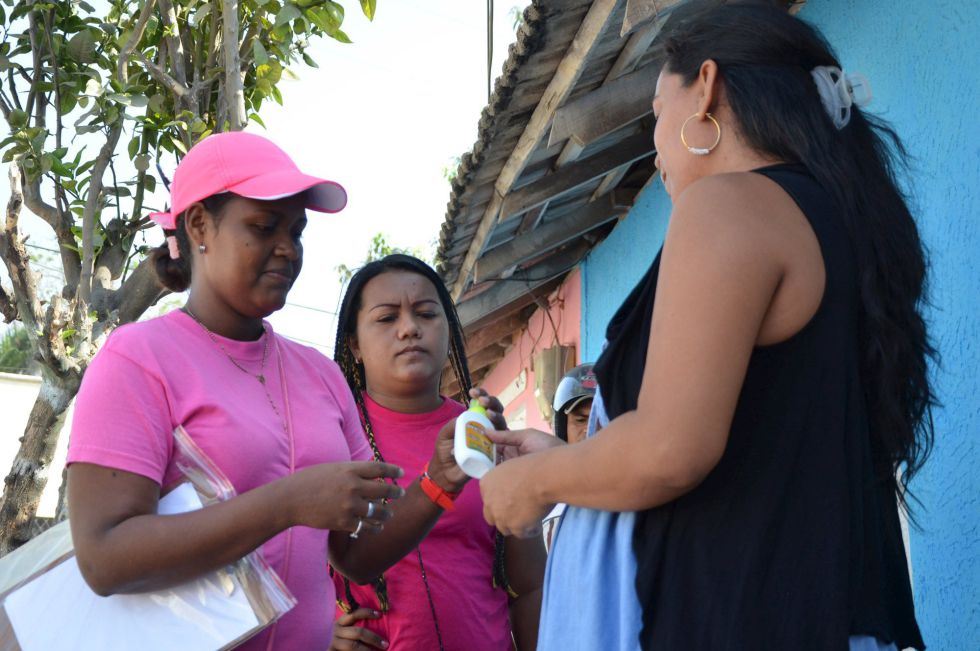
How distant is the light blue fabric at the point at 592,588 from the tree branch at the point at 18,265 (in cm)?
391

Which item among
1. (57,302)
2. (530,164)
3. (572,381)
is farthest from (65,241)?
(572,381)

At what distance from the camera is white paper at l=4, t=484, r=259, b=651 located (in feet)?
5.93

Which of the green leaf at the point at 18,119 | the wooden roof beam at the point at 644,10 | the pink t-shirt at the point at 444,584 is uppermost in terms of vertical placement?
the wooden roof beam at the point at 644,10

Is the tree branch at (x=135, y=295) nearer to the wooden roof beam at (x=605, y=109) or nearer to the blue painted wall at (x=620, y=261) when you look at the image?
the wooden roof beam at (x=605, y=109)

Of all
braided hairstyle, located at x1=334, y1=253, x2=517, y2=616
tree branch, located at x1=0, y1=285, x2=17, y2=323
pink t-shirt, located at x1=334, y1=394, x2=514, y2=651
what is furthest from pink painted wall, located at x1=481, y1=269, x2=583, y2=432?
pink t-shirt, located at x1=334, y1=394, x2=514, y2=651

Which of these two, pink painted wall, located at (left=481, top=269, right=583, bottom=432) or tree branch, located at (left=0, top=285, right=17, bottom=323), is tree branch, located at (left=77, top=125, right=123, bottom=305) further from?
pink painted wall, located at (left=481, top=269, right=583, bottom=432)

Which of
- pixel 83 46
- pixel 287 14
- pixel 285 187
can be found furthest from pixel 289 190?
pixel 83 46

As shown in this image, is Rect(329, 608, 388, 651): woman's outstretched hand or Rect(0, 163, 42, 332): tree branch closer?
Rect(329, 608, 388, 651): woman's outstretched hand

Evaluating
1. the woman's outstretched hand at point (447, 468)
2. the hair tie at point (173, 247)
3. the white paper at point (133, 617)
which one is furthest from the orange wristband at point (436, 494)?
the hair tie at point (173, 247)

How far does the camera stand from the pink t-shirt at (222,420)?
189cm

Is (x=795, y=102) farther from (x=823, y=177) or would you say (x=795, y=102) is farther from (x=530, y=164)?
(x=530, y=164)

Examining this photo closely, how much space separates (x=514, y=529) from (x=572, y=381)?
6.71 feet

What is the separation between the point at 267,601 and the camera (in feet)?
6.15

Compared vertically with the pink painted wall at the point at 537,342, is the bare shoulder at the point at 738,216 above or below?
above
